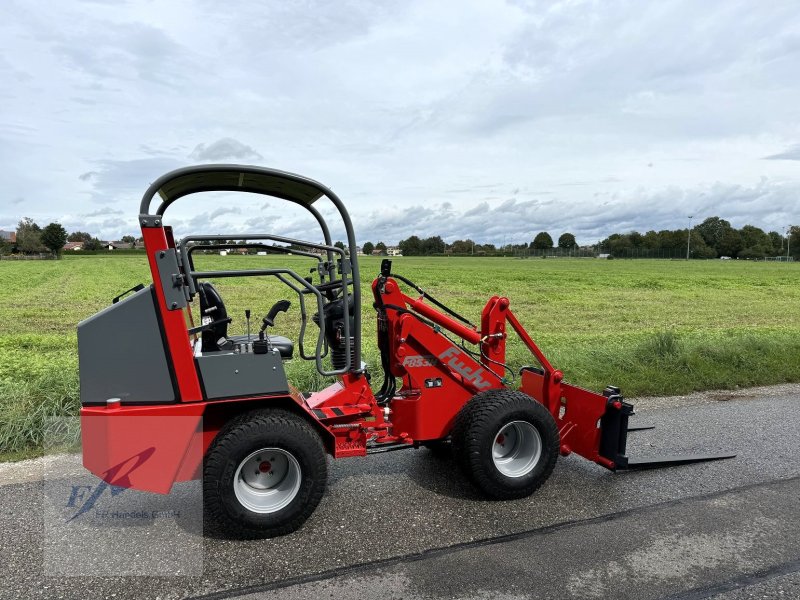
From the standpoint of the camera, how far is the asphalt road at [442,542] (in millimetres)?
3111

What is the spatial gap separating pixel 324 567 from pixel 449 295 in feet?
69.5

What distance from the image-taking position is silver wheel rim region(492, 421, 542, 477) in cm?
432

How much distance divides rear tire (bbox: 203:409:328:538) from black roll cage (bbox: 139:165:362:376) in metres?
0.52

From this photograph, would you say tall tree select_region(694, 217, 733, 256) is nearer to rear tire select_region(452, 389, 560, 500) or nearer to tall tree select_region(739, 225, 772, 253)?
tall tree select_region(739, 225, 772, 253)

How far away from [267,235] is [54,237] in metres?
93.7

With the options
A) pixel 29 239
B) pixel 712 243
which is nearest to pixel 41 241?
pixel 29 239

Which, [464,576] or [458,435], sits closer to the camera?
[464,576]

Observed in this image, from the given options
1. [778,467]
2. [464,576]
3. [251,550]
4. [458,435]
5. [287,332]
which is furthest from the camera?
[287,332]

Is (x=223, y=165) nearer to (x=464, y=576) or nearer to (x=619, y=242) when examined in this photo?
(x=464, y=576)

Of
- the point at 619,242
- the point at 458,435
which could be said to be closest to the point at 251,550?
the point at 458,435

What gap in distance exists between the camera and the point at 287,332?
12594 mm

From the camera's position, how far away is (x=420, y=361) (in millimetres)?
4469
